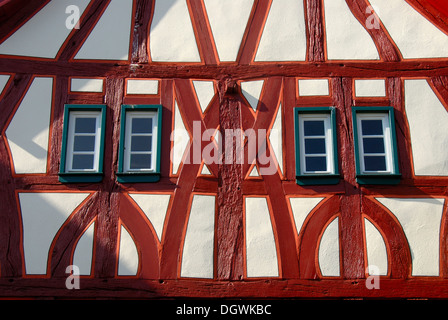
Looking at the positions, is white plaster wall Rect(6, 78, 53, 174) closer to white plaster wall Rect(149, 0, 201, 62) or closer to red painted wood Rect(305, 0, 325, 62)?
white plaster wall Rect(149, 0, 201, 62)

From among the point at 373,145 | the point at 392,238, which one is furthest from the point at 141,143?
the point at 392,238

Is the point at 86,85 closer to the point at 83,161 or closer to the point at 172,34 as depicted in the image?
the point at 83,161

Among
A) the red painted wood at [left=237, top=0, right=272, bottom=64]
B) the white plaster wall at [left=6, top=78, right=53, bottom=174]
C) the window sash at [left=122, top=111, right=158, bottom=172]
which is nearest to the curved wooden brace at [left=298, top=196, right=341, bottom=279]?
the window sash at [left=122, top=111, right=158, bottom=172]

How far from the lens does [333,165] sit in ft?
26.3

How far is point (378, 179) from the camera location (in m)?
7.93

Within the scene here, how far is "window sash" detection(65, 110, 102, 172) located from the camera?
26.7 feet

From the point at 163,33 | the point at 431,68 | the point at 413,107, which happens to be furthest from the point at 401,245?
the point at 163,33

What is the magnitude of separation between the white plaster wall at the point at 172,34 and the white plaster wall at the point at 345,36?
6.11 feet

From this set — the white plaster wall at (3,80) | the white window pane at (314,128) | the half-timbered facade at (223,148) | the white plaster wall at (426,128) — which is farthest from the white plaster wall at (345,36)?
the white plaster wall at (3,80)

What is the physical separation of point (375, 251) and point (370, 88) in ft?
7.22

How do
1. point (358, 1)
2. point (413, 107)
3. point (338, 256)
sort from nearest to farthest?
point (338, 256)
point (413, 107)
point (358, 1)

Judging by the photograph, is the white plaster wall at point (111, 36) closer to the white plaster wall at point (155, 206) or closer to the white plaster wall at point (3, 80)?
the white plaster wall at point (3, 80)
